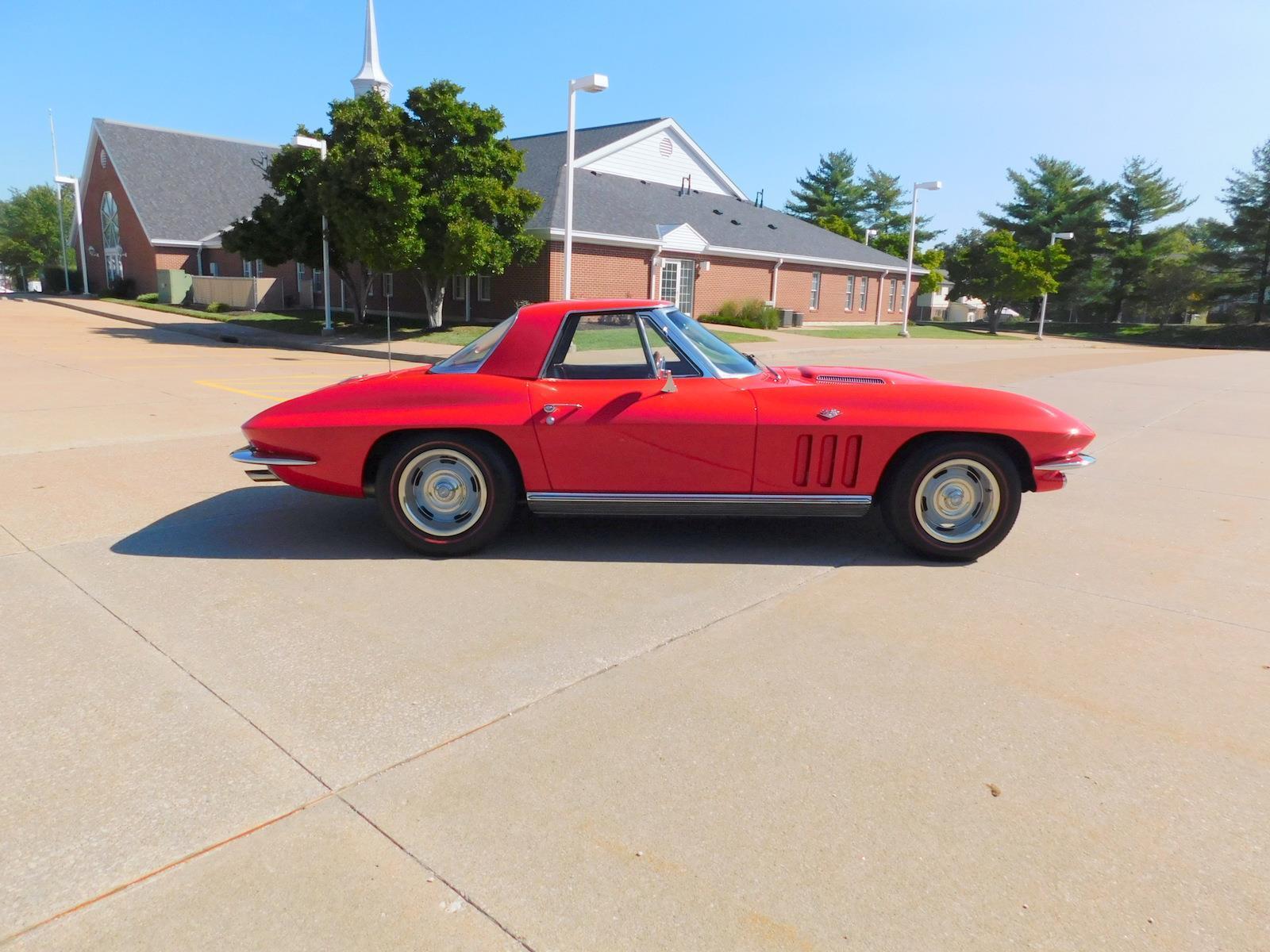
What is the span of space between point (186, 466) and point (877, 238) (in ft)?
205

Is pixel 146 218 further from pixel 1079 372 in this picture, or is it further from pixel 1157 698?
pixel 1157 698

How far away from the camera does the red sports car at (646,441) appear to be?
15.8 ft

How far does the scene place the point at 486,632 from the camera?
156 inches

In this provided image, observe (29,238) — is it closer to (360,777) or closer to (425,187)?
(425,187)

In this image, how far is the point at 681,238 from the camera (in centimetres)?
2989

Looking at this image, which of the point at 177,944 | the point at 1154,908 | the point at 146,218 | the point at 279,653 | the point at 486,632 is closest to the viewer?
the point at 177,944

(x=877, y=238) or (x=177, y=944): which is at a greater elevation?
(x=877, y=238)

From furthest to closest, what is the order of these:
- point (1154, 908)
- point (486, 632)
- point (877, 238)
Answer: point (877, 238)
point (486, 632)
point (1154, 908)

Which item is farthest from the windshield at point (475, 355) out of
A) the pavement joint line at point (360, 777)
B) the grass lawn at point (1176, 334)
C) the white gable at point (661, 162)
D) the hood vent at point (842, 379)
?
the grass lawn at point (1176, 334)

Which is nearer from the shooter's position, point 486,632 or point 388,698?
point 388,698

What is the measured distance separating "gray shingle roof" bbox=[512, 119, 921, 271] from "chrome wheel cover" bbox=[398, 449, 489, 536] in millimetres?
21563

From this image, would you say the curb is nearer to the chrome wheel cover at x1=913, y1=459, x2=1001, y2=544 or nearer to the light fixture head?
the light fixture head

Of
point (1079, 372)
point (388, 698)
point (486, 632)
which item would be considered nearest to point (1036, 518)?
point (486, 632)

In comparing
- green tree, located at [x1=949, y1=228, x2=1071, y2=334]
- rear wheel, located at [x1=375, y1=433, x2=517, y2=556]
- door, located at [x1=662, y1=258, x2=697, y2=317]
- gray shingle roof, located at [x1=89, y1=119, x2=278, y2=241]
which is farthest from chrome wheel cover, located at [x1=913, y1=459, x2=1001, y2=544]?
green tree, located at [x1=949, y1=228, x2=1071, y2=334]
